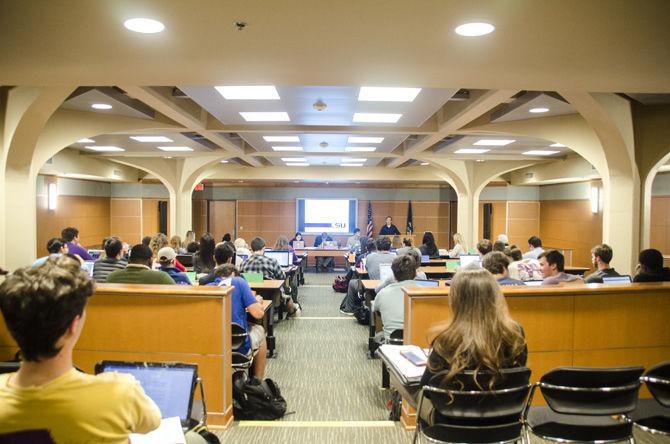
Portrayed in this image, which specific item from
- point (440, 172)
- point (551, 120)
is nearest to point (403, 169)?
point (440, 172)

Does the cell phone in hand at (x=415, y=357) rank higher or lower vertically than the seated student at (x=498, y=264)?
lower

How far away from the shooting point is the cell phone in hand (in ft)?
7.97

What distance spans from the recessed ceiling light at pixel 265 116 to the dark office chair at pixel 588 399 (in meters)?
5.50

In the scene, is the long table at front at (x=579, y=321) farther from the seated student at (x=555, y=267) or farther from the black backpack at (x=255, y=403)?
the seated student at (x=555, y=267)

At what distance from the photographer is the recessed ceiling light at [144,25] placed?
2901mm

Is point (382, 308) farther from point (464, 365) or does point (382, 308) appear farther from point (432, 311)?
point (464, 365)

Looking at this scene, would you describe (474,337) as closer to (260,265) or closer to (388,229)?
(260,265)

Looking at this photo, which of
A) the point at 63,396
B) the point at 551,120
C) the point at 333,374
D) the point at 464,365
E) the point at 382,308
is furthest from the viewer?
the point at 551,120

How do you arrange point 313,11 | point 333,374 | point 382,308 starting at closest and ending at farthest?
point 313,11 → point 382,308 → point 333,374

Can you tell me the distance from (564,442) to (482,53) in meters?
2.57


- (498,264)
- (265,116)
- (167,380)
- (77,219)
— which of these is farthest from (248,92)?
(77,219)

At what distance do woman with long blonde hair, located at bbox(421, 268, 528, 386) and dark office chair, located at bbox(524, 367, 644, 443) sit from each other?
0.78 feet

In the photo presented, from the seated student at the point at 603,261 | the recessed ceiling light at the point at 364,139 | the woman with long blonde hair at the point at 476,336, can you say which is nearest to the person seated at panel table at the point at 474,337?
the woman with long blonde hair at the point at 476,336

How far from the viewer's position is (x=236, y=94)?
5742mm
